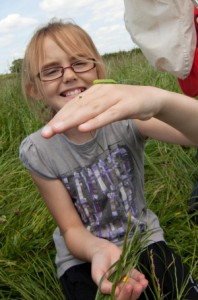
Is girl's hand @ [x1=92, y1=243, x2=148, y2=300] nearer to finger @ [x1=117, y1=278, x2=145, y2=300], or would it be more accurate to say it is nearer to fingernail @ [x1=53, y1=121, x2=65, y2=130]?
finger @ [x1=117, y1=278, x2=145, y2=300]

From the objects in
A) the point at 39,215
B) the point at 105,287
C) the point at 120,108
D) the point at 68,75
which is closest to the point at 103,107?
the point at 120,108

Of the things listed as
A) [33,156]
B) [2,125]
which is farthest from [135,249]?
[2,125]

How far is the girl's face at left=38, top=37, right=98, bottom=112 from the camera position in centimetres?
142

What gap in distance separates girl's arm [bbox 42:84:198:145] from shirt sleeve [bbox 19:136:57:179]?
20.0 inches

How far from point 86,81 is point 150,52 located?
0.22 m

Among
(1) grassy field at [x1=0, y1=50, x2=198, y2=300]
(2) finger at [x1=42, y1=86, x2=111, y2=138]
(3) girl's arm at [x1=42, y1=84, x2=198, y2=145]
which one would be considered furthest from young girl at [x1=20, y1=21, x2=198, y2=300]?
(2) finger at [x1=42, y1=86, x2=111, y2=138]

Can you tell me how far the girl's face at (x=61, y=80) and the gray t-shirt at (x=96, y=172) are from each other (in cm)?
13

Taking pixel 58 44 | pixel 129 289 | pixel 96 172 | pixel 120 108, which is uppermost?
pixel 58 44

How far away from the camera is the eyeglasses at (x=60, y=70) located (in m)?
1.43

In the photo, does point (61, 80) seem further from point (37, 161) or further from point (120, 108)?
point (120, 108)

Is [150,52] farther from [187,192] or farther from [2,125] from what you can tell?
[2,125]

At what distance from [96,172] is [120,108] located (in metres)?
0.61

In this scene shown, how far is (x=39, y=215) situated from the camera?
190 cm

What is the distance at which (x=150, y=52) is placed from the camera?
1.44 metres
